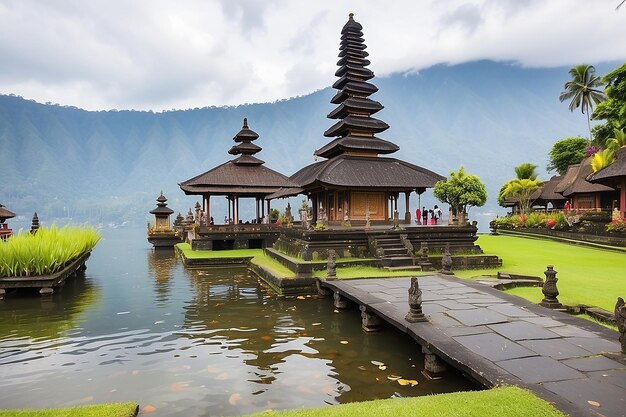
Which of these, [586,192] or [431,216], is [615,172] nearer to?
[431,216]

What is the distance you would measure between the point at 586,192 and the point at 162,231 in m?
33.5

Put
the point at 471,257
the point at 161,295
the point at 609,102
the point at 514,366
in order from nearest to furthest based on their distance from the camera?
the point at 514,366 < the point at 161,295 < the point at 471,257 < the point at 609,102

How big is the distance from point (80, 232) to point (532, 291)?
19.1 metres

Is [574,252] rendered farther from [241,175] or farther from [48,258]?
[48,258]

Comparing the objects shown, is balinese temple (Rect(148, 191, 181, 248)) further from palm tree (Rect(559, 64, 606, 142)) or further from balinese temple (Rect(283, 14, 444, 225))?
palm tree (Rect(559, 64, 606, 142))

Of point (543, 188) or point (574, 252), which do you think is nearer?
point (574, 252)

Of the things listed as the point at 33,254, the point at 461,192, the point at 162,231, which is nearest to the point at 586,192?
the point at 461,192

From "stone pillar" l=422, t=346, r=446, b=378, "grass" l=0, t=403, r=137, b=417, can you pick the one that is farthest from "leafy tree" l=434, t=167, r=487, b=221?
"grass" l=0, t=403, r=137, b=417

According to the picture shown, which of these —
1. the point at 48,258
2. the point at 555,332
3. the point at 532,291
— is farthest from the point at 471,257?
the point at 48,258

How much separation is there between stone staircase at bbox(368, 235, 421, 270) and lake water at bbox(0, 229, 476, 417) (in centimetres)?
383

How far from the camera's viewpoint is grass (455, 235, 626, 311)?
420 inches

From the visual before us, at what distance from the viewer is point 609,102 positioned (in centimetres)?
3353

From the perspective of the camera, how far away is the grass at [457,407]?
473 centimetres

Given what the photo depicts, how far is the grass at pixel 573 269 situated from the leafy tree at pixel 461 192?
271 cm
